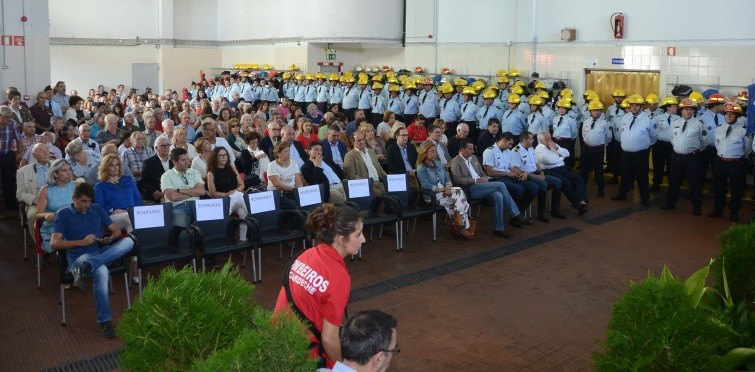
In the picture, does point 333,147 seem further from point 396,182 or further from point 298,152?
point 396,182

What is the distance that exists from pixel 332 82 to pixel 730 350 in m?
16.6

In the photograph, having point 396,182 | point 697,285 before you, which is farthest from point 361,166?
point 697,285

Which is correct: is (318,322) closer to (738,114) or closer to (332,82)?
(738,114)

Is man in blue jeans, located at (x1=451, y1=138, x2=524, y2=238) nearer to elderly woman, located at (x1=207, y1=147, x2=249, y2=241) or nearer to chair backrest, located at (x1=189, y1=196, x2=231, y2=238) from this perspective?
elderly woman, located at (x1=207, y1=147, x2=249, y2=241)

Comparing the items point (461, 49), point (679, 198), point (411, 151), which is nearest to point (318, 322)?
point (411, 151)

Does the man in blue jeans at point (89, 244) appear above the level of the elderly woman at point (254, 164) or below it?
below

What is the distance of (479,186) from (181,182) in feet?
12.7

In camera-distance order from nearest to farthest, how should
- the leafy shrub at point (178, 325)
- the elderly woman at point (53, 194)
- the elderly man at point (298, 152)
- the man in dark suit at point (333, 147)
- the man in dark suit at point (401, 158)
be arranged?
the leafy shrub at point (178, 325), the elderly woman at point (53, 194), the man in dark suit at point (401, 158), the elderly man at point (298, 152), the man in dark suit at point (333, 147)

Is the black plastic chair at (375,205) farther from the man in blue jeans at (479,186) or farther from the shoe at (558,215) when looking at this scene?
the shoe at (558,215)

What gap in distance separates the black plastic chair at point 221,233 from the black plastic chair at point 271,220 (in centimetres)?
15

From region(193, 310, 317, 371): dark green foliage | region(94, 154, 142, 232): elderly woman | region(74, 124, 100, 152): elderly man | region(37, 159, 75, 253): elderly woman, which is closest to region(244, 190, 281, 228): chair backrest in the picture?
region(94, 154, 142, 232): elderly woman

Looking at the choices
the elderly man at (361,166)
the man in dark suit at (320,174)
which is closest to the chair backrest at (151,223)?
the man in dark suit at (320,174)

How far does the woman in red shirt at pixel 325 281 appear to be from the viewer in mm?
3262

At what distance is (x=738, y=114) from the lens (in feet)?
33.0
